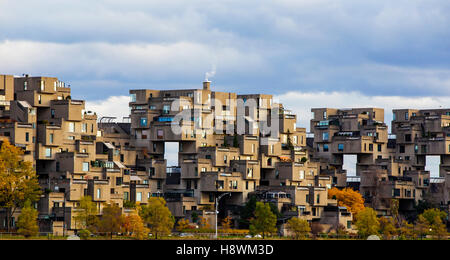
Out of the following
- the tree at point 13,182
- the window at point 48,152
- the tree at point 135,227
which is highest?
the window at point 48,152

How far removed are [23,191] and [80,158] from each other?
14.2 meters

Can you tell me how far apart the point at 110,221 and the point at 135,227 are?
4308 mm

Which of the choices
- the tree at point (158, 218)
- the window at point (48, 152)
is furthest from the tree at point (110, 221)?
the window at point (48, 152)

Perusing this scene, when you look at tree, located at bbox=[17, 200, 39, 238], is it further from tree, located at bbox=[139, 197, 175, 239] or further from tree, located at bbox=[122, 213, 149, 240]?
tree, located at bbox=[139, 197, 175, 239]

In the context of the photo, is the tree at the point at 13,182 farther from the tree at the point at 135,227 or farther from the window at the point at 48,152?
the tree at the point at 135,227

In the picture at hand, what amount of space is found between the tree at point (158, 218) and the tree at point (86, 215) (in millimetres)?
8505

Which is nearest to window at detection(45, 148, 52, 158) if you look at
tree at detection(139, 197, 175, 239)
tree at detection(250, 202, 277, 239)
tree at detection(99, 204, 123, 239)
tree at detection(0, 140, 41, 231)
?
tree at detection(0, 140, 41, 231)

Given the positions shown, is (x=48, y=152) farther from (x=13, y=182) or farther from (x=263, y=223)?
(x=263, y=223)

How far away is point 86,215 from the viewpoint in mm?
186750

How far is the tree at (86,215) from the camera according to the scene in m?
186

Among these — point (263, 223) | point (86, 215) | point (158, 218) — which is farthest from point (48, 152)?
point (263, 223)
